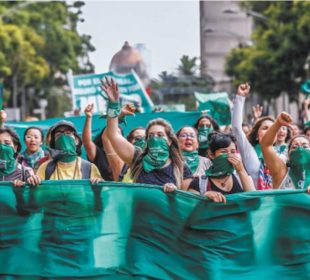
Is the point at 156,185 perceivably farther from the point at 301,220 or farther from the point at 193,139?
the point at 193,139

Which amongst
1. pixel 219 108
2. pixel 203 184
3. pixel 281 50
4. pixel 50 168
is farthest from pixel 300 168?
pixel 281 50

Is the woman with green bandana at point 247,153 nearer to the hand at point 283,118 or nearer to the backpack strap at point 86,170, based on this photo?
the hand at point 283,118

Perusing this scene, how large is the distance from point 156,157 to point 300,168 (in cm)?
97

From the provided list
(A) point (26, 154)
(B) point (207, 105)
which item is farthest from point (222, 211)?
(B) point (207, 105)

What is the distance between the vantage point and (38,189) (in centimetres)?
732

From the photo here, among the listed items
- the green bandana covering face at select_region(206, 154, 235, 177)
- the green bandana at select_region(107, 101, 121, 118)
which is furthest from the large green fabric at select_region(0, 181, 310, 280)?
the green bandana at select_region(107, 101, 121, 118)

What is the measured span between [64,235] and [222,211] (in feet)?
3.36

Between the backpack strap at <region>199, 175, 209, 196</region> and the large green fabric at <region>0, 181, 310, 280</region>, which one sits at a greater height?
the backpack strap at <region>199, 175, 209, 196</region>

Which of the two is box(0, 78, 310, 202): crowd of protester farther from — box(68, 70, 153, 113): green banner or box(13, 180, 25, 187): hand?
box(68, 70, 153, 113): green banner

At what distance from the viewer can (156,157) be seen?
7688 millimetres

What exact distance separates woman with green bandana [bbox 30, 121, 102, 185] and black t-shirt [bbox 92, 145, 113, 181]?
55.9 inches

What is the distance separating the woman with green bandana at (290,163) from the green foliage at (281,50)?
40.9 meters

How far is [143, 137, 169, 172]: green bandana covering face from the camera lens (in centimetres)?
768

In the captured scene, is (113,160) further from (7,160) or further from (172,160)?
(172,160)
